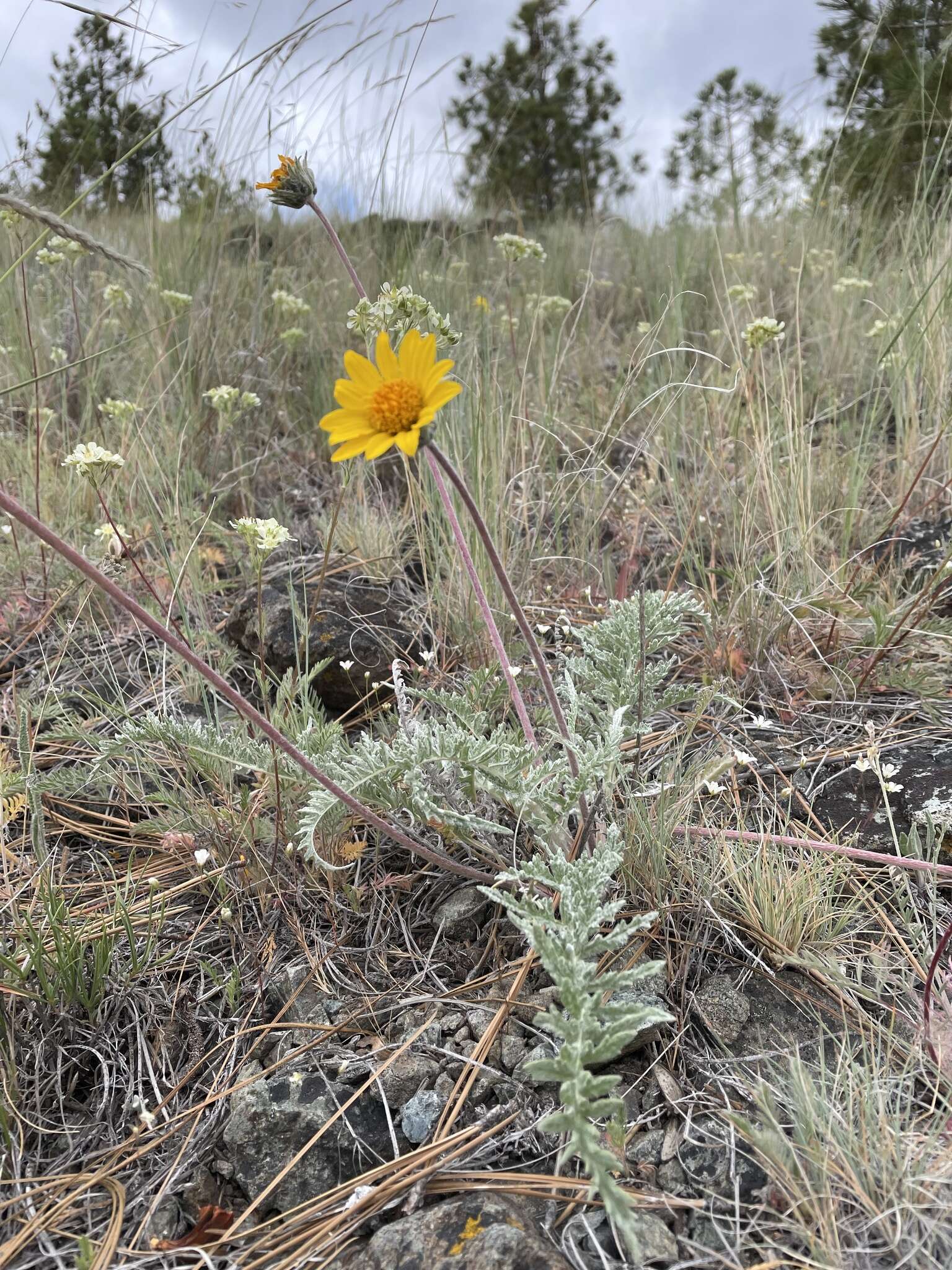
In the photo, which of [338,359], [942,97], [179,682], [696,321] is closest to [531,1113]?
[179,682]

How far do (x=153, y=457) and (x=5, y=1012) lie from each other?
1592 mm

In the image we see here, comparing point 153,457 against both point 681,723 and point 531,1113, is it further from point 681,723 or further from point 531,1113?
point 531,1113

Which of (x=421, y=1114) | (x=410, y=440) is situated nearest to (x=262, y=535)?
(x=410, y=440)

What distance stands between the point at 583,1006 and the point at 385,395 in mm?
803

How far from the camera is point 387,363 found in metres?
1.09

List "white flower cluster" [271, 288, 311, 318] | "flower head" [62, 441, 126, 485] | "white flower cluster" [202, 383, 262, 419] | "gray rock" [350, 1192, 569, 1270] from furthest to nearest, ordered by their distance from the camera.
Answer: "white flower cluster" [271, 288, 311, 318] < "white flower cluster" [202, 383, 262, 419] < "flower head" [62, 441, 126, 485] < "gray rock" [350, 1192, 569, 1270]

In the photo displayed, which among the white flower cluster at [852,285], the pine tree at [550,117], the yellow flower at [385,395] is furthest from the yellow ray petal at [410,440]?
the pine tree at [550,117]

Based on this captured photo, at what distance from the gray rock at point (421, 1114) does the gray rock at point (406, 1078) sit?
0.01m

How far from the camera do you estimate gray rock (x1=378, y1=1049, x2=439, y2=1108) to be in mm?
1164

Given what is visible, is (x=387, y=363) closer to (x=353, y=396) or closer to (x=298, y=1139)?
(x=353, y=396)

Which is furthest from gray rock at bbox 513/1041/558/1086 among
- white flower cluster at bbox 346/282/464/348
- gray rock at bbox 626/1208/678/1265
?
white flower cluster at bbox 346/282/464/348

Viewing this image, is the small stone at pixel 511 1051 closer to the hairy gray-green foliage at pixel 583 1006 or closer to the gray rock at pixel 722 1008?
the hairy gray-green foliage at pixel 583 1006

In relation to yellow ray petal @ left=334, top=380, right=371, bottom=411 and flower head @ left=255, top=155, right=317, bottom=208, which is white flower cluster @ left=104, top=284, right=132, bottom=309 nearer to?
flower head @ left=255, top=155, right=317, bottom=208

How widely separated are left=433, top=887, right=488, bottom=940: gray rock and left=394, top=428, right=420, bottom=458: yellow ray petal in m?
0.83
